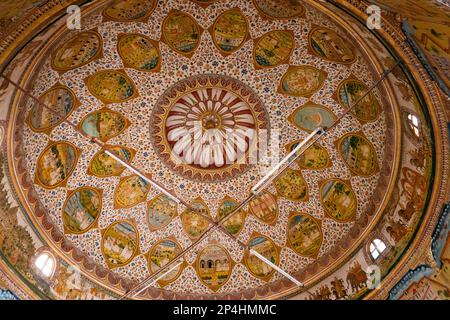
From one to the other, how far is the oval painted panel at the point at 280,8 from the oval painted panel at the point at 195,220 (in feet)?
23.3

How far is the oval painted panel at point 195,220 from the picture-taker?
18141 millimetres

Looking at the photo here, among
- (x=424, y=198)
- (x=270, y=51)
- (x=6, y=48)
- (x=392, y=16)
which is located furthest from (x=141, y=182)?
(x=392, y=16)

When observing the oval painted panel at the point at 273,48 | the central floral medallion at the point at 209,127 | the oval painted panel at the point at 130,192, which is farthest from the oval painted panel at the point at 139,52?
the oval painted panel at the point at 130,192

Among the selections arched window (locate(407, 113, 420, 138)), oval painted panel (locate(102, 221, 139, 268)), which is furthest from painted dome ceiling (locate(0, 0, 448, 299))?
arched window (locate(407, 113, 420, 138))

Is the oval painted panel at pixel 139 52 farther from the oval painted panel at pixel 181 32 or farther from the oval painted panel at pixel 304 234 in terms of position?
the oval painted panel at pixel 304 234

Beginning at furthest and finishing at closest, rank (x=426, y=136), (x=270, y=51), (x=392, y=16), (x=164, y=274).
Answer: (x=164, y=274)
(x=270, y=51)
(x=426, y=136)
(x=392, y=16)

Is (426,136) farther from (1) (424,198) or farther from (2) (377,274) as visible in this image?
(2) (377,274)

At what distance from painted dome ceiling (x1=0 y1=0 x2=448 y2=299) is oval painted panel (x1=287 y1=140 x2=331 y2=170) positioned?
0.05 m

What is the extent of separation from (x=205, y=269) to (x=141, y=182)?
12.6 ft

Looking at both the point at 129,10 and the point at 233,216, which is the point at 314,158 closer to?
the point at 233,216

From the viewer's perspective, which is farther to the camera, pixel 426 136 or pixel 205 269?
pixel 205 269

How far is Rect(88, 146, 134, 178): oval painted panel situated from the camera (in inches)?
669

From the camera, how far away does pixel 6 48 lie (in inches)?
411

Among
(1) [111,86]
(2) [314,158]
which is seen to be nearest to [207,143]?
(2) [314,158]
